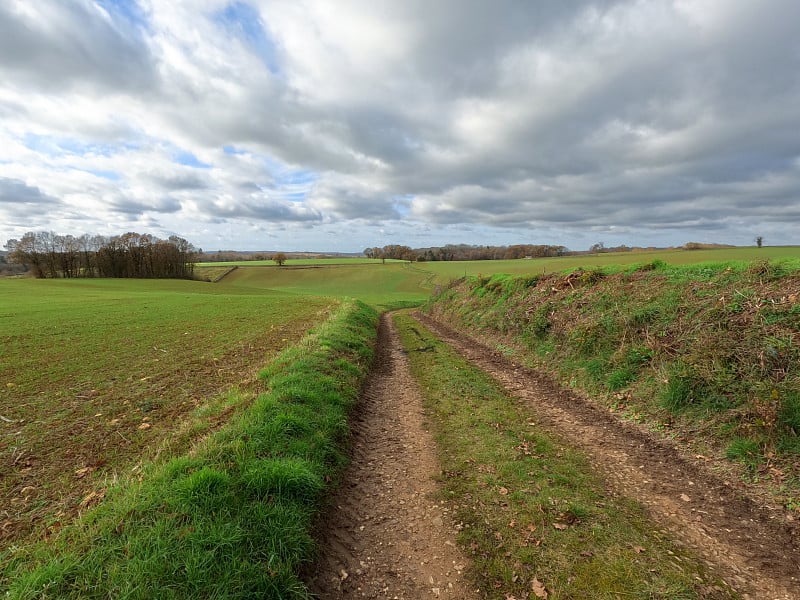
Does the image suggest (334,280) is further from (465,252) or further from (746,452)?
(746,452)

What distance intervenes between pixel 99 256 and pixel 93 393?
10535cm

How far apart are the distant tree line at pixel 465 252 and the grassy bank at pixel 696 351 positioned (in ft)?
361

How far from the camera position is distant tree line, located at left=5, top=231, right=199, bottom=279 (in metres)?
86.8

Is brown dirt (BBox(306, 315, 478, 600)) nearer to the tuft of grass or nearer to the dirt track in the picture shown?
the dirt track

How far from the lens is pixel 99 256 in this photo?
90.9m

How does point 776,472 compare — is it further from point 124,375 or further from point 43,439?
point 124,375

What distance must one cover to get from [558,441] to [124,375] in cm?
1246

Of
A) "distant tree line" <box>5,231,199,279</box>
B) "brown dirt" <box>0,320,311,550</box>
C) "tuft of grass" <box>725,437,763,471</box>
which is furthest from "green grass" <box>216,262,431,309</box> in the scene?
"tuft of grass" <box>725,437,763,471</box>

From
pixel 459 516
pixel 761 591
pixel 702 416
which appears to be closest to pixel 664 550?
pixel 761 591

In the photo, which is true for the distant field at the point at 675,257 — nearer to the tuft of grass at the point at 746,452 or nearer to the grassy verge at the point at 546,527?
the tuft of grass at the point at 746,452

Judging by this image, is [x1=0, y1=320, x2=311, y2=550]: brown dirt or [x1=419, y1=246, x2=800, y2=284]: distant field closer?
[x1=0, y1=320, x2=311, y2=550]: brown dirt

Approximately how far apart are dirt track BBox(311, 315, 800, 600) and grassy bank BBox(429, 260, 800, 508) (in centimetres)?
71

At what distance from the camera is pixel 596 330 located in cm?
1098

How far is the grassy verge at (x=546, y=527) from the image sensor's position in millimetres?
3566
